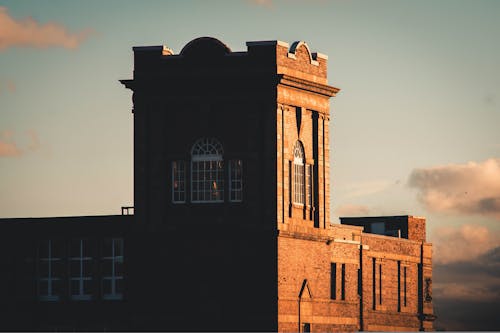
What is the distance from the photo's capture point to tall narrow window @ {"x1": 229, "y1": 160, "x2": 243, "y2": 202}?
7700cm

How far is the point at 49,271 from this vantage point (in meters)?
83.1

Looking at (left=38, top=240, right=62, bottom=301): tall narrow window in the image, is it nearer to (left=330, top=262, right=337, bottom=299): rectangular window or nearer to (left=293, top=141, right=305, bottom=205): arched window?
(left=293, top=141, right=305, bottom=205): arched window

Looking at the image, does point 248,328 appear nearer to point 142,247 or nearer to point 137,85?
point 142,247

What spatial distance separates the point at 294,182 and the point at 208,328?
8001 millimetres

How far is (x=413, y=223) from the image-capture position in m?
106

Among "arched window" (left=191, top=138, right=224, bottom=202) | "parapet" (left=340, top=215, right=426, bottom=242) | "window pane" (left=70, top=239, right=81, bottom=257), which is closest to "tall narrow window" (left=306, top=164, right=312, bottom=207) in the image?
"arched window" (left=191, top=138, right=224, bottom=202)

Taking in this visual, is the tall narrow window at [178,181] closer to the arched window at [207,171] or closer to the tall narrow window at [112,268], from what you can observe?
the arched window at [207,171]

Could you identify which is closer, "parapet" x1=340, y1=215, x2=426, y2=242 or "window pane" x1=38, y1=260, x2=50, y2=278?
"window pane" x1=38, y1=260, x2=50, y2=278

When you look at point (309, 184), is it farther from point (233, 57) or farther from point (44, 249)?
point (44, 249)

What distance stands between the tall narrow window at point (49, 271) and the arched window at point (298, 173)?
12.6 meters

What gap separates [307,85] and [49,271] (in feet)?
52.4

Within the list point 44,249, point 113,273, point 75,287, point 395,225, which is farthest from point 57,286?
point 395,225

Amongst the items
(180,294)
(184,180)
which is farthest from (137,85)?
(180,294)

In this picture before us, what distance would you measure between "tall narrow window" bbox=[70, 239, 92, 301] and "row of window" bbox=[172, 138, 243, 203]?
280 inches
